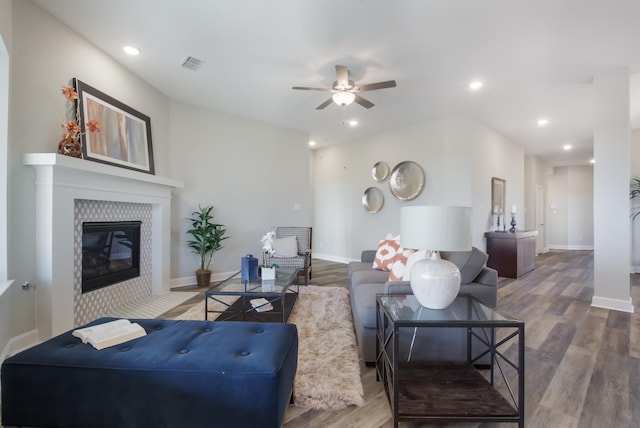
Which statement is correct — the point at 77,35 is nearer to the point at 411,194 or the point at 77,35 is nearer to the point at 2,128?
the point at 2,128

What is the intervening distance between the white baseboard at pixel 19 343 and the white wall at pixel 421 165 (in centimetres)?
500

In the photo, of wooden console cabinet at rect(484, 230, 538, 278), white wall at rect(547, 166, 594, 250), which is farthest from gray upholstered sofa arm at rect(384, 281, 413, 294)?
white wall at rect(547, 166, 594, 250)

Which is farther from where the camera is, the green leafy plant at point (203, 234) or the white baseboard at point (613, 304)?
the green leafy plant at point (203, 234)

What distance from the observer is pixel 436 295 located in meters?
1.61

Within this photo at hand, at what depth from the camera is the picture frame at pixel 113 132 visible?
2776mm

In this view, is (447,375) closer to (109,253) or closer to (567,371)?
(567,371)

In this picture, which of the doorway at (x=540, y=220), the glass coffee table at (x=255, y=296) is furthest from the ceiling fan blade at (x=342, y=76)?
the doorway at (x=540, y=220)

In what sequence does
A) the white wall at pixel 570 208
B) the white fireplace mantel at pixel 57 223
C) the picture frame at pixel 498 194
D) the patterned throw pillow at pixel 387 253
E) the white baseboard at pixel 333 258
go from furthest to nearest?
the white wall at pixel 570 208 → the white baseboard at pixel 333 258 → the picture frame at pixel 498 194 → the patterned throw pillow at pixel 387 253 → the white fireplace mantel at pixel 57 223

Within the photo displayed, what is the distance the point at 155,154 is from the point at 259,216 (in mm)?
1906

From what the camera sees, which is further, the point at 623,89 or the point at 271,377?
the point at 623,89

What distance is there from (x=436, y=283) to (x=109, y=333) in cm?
170

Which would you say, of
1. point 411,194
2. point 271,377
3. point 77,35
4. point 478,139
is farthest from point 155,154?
point 478,139

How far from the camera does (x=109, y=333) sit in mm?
1428

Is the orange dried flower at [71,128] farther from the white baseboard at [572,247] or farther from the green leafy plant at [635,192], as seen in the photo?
the white baseboard at [572,247]
